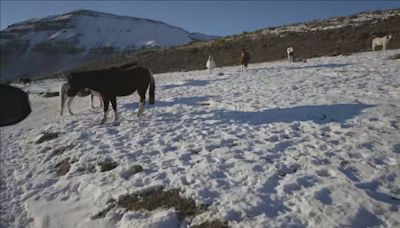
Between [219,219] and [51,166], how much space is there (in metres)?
5.63

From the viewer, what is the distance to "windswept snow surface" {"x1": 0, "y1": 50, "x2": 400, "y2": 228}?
6.70m

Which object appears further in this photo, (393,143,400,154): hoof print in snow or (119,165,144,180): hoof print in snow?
(119,165,144,180): hoof print in snow

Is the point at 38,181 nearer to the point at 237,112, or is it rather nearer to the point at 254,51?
the point at 237,112

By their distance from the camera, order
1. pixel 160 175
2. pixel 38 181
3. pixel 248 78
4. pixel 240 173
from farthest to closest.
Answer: pixel 248 78 → pixel 38 181 → pixel 160 175 → pixel 240 173

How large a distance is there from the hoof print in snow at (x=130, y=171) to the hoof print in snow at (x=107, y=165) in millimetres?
586

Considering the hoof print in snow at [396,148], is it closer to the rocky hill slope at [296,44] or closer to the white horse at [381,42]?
the white horse at [381,42]

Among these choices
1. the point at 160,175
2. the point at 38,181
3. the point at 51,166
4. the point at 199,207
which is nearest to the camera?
the point at 199,207

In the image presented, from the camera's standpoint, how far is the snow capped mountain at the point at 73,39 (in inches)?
4835

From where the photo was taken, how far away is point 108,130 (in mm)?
12922

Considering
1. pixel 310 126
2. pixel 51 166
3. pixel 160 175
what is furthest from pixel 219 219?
pixel 51 166

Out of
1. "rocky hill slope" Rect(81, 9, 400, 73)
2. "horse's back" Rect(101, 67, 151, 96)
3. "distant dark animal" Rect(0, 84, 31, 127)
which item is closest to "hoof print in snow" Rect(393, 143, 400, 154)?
"distant dark animal" Rect(0, 84, 31, 127)

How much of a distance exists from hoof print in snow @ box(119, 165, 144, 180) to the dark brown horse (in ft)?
16.3

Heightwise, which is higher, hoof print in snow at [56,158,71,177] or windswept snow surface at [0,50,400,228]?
windswept snow surface at [0,50,400,228]

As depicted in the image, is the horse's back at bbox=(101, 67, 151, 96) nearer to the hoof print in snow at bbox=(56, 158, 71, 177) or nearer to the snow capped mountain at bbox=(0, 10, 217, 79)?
the hoof print in snow at bbox=(56, 158, 71, 177)
